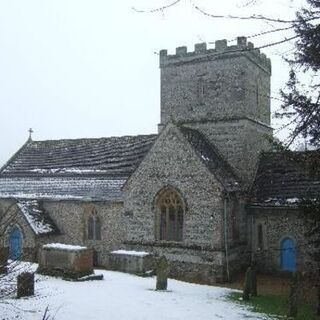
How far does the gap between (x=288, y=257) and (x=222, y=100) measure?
905cm

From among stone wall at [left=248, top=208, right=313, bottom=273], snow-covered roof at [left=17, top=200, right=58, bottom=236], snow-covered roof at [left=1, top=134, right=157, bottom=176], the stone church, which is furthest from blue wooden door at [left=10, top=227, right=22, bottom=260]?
stone wall at [left=248, top=208, right=313, bottom=273]

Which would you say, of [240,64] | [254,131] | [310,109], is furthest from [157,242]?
[310,109]

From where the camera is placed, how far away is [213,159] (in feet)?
76.6

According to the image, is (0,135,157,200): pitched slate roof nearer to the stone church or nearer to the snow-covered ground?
the stone church

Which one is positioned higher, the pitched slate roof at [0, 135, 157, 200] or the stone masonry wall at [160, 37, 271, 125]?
the stone masonry wall at [160, 37, 271, 125]

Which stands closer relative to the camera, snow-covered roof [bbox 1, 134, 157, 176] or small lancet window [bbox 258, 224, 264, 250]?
small lancet window [bbox 258, 224, 264, 250]

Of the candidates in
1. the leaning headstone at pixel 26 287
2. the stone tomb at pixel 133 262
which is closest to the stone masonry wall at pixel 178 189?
the stone tomb at pixel 133 262

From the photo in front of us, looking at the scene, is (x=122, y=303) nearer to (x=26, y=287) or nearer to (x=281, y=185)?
(x=26, y=287)

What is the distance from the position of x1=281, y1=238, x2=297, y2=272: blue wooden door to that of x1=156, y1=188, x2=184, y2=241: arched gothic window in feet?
17.4

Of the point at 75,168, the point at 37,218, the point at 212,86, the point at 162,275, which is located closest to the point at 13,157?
the point at 75,168

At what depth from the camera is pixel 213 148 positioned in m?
24.8

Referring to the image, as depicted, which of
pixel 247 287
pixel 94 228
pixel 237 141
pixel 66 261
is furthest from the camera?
pixel 94 228

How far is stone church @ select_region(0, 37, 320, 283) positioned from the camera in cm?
2167

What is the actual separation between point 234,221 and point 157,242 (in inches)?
158
